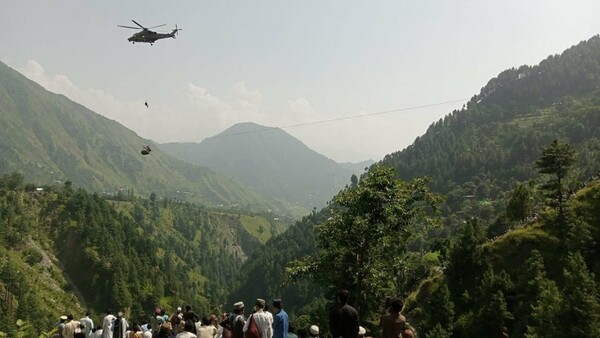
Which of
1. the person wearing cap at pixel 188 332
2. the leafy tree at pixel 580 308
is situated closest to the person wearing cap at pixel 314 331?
the person wearing cap at pixel 188 332

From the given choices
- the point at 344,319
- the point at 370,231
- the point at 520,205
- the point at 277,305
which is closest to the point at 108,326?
the point at 277,305

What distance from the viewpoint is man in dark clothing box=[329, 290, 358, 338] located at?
37.3ft

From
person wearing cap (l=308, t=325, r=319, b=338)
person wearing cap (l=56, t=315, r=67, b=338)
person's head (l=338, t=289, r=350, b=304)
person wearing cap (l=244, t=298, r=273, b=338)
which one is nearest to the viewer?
person's head (l=338, t=289, r=350, b=304)

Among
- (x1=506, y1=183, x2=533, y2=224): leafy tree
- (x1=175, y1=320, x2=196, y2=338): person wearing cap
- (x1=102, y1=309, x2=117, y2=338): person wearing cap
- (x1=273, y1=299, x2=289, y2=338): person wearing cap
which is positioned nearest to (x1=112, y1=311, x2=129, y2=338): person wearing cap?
(x1=102, y1=309, x2=117, y2=338): person wearing cap

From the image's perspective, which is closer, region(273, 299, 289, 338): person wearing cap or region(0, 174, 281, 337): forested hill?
region(273, 299, 289, 338): person wearing cap

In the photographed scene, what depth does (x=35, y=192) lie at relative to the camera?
625ft

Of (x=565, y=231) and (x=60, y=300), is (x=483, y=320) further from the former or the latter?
(x=60, y=300)

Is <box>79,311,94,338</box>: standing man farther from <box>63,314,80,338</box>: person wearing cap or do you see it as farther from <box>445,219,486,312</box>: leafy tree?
<box>445,219,486,312</box>: leafy tree

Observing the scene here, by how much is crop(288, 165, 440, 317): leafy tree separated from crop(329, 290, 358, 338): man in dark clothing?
12755mm

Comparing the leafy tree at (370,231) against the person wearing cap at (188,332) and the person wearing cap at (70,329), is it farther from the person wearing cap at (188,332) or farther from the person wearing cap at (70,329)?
A: the person wearing cap at (188,332)

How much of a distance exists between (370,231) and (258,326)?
43.0ft

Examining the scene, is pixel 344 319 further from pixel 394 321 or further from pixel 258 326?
pixel 258 326

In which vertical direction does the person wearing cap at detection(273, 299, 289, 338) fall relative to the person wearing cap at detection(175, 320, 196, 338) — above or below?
below

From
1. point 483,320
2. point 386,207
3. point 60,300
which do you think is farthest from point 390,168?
point 60,300
